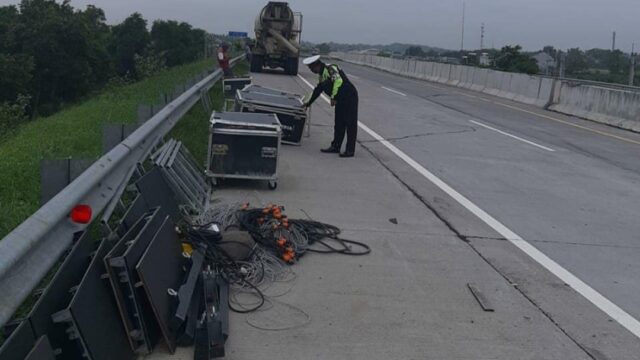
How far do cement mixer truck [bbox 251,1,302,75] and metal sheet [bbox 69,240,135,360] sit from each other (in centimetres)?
3399

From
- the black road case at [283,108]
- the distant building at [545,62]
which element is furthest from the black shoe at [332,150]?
the distant building at [545,62]

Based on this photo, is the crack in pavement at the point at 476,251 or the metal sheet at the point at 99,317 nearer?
the metal sheet at the point at 99,317

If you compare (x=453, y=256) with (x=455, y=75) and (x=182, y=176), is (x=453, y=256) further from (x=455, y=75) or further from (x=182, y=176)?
(x=455, y=75)

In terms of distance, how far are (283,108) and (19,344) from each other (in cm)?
978

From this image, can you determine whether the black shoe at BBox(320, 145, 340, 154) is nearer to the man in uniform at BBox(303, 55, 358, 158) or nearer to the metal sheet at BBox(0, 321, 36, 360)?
the man in uniform at BBox(303, 55, 358, 158)

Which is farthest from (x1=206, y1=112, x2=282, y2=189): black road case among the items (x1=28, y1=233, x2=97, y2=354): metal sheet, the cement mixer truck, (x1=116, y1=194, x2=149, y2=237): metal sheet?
the cement mixer truck

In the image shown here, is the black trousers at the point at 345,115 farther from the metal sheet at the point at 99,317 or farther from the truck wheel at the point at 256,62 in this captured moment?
the truck wheel at the point at 256,62

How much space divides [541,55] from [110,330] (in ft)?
168

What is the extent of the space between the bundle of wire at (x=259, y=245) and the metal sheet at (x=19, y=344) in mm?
2042

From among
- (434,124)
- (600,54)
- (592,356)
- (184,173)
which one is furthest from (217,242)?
(600,54)

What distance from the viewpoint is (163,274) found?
4867mm

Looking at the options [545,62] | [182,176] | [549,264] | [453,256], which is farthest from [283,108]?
[545,62]

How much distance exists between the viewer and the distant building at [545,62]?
117ft

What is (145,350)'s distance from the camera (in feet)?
14.8
